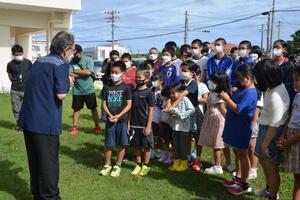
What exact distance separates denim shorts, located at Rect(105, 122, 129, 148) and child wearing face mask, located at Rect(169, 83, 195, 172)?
750 mm

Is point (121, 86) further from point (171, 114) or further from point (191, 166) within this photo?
point (191, 166)

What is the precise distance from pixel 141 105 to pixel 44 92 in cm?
194

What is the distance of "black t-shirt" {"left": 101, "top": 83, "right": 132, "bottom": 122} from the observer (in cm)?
605

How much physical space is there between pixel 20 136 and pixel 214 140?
4.50 m

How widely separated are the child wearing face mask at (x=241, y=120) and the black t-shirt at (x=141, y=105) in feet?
4.14

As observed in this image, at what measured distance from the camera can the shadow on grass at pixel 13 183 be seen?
5266mm

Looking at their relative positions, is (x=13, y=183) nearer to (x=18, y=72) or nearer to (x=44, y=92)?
(x=44, y=92)

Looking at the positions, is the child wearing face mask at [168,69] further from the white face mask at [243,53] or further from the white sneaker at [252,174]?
the white sneaker at [252,174]

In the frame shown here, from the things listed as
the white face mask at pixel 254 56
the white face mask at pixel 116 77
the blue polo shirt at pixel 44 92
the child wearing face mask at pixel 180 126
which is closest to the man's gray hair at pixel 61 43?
the blue polo shirt at pixel 44 92

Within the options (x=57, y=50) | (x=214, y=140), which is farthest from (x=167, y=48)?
(x=57, y=50)

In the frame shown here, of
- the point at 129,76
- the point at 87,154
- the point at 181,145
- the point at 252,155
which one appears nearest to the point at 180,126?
the point at 181,145

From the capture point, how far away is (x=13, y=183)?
5.63 m

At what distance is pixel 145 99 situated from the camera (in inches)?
240

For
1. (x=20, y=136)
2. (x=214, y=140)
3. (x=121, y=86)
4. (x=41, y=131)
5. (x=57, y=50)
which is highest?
(x=57, y=50)
